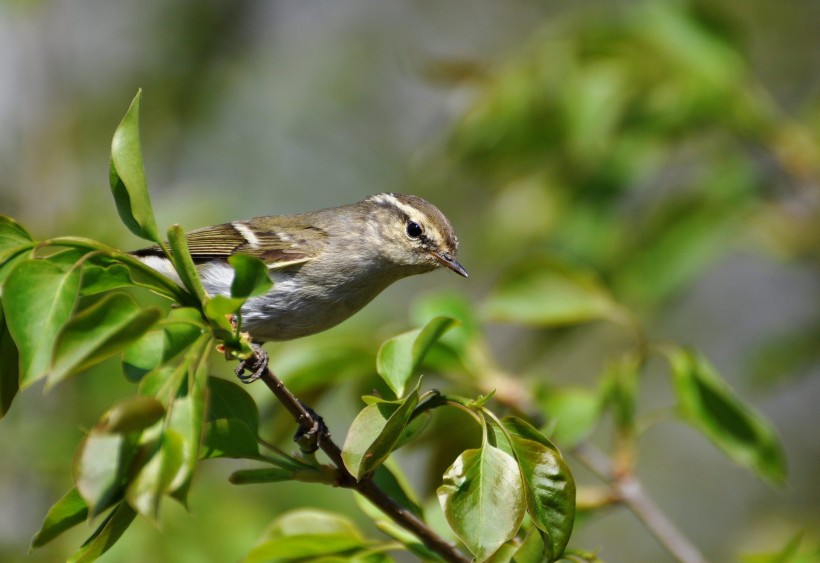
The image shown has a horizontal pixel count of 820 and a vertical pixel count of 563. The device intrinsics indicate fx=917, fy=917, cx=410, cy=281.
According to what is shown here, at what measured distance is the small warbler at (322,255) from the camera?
3408 mm

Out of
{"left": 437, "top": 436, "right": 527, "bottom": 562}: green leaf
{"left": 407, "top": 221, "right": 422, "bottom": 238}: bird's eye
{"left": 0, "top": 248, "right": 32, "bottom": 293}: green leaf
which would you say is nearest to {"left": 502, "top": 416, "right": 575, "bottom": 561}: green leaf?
{"left": 437, "top": 436, "right": 527, "bottom": 562}: green leaf

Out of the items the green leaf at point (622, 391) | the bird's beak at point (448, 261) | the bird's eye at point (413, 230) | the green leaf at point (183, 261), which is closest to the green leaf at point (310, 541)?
the green leaf at point (183, 261)

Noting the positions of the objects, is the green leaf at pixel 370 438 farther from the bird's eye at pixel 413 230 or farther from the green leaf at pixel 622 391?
the bird's eye at pixel 413 230

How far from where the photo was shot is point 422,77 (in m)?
4.47

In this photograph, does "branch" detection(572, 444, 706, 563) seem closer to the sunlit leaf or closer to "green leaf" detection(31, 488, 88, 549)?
"green leaf" detection(31, 488, 88, 549)

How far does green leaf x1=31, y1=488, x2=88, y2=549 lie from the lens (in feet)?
5.11

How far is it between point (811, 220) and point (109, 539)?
399cm

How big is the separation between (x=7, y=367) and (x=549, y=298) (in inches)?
77.9

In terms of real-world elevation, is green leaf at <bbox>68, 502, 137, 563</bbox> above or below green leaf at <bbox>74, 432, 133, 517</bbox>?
below

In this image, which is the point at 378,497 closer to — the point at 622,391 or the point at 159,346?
the point at 159,346

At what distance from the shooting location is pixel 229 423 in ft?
5.76

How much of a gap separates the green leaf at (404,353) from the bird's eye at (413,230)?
190 cm

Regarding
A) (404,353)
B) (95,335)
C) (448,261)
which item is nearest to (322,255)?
(448,261)

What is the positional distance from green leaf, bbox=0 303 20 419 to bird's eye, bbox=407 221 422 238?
2499 millimetres
